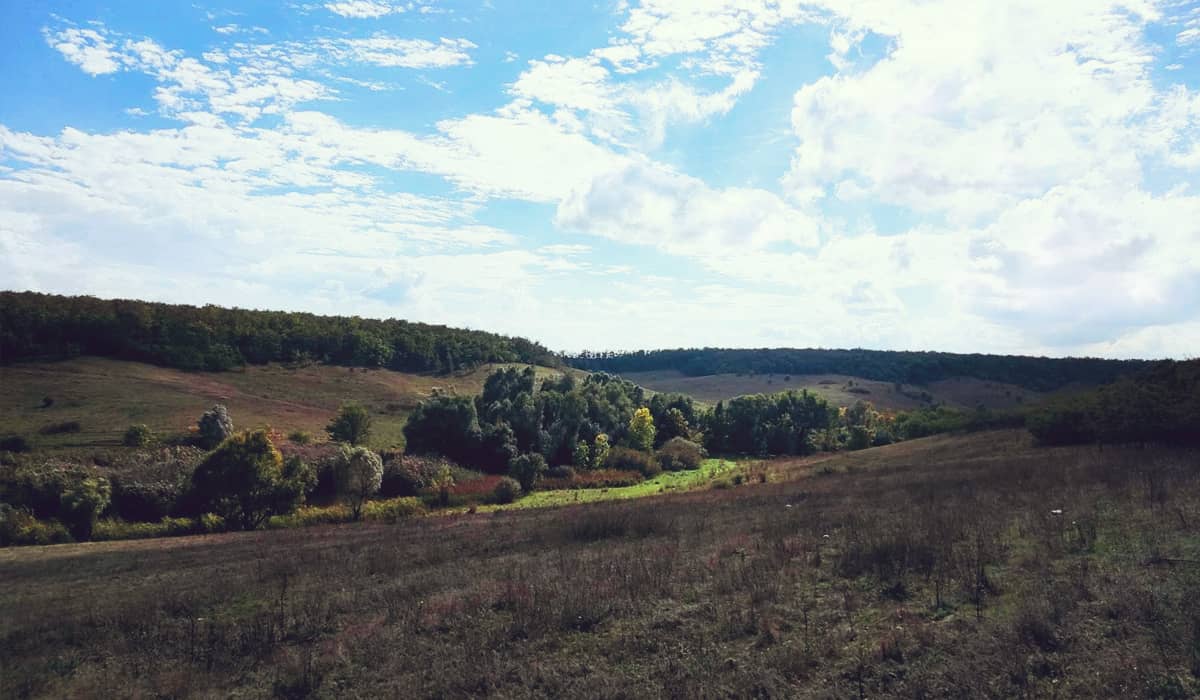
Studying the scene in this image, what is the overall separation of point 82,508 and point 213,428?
790 inches

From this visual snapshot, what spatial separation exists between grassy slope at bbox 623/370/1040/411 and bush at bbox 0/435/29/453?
106553 millimetres

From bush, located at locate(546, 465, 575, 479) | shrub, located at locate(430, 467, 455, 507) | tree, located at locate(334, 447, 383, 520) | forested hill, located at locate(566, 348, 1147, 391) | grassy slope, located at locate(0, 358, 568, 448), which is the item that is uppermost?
forested hill, located at locate(566, 348, 1147, 391)

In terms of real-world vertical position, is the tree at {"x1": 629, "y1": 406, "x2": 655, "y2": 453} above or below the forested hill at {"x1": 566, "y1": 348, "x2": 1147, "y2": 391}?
below

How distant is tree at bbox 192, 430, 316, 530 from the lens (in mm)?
38500

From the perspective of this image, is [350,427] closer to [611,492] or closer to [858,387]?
[611,492]

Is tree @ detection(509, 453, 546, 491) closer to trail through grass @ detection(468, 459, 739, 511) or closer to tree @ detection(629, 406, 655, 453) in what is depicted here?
trail through grass @ detection(468, 459, 739, 511)

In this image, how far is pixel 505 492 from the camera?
50719 millimetres

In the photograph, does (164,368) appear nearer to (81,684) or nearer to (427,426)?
(427,426)

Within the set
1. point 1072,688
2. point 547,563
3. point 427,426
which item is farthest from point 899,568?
point 427,426

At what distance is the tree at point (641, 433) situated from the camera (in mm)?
79188

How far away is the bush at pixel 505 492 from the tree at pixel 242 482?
15251 mm

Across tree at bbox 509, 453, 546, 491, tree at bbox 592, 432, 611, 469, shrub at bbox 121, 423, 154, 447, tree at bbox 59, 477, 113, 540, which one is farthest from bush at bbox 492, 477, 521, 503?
shrub at bbox 121, 423, 154, 447

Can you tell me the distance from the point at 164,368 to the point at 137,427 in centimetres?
3694

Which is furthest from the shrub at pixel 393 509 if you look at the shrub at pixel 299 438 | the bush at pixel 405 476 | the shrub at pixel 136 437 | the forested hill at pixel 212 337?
the forested hill at pixel 212 337
